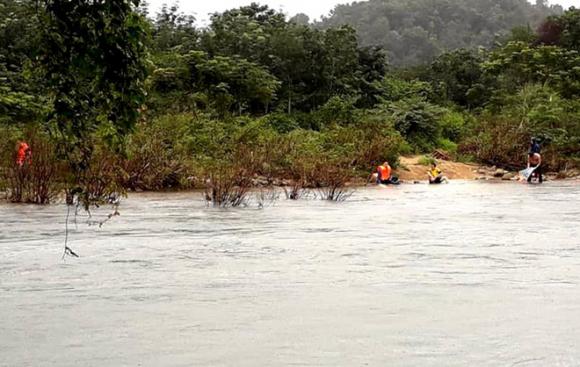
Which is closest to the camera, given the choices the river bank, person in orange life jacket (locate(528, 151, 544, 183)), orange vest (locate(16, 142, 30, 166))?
orange vest (locate(16, 142, 30, 166))

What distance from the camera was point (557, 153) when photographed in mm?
39594

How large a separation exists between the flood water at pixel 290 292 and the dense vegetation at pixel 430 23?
7619 centimetres

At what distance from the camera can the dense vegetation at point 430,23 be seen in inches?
3762

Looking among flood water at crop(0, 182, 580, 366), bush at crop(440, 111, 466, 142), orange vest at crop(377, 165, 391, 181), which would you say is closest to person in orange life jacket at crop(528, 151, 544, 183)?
orange vest at crop(377, 165, 391, 181)

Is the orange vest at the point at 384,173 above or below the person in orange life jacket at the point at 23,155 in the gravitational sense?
below

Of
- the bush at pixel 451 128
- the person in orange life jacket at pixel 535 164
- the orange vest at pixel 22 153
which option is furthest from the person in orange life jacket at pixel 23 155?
the bush at pixel 451 128

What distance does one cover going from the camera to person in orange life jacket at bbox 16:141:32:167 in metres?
20.5

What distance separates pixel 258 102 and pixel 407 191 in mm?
16793

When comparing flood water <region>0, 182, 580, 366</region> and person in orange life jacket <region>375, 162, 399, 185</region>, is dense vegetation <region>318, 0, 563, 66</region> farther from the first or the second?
flood water <region>0, 182, 580, 366</region>

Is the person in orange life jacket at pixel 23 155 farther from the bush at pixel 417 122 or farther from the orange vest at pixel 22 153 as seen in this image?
the bush at pixel 417 122

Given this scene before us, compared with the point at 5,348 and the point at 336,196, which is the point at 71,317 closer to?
the point at 5,348

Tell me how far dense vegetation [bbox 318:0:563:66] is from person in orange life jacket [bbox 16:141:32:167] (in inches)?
2821

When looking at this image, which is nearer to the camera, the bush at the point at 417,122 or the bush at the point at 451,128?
the bush at the point at 417,122

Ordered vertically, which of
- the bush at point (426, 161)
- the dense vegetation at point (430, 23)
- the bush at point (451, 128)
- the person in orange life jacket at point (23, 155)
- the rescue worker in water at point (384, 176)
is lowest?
the rescue worker in water at point (384, 176)
